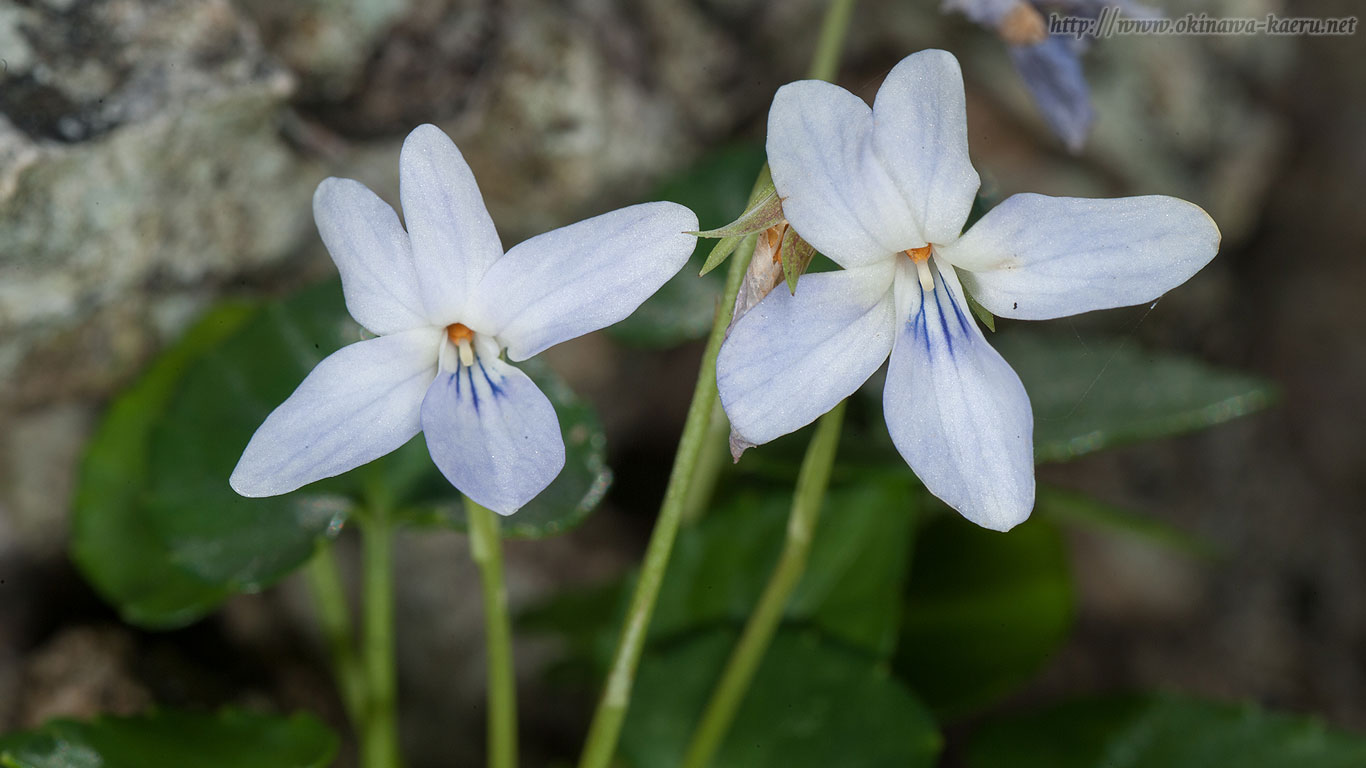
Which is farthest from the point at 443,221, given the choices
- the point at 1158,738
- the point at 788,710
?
the point at 1158,738

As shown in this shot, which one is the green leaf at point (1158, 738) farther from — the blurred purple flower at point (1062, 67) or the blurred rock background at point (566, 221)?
the blurred purple flower at point (1062, 67)

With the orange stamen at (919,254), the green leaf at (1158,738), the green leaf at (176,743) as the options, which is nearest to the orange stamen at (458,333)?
the orange stamen at (919,254)

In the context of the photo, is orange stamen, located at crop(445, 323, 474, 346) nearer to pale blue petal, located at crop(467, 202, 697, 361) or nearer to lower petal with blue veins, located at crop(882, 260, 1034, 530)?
pale blue petal, located at crop(467, 202, 697, 361)

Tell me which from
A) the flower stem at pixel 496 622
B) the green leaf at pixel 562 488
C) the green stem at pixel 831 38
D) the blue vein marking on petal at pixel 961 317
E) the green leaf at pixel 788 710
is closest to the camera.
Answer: the blue vein marking on petal at pixel 961 317

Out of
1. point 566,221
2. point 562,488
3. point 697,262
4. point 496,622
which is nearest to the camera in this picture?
point 496,622

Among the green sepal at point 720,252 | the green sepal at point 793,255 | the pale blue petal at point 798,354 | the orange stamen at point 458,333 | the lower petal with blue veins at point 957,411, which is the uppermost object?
the green sepal at point 720,252

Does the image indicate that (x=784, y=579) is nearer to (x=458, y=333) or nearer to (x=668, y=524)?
(x=668, y=524)
